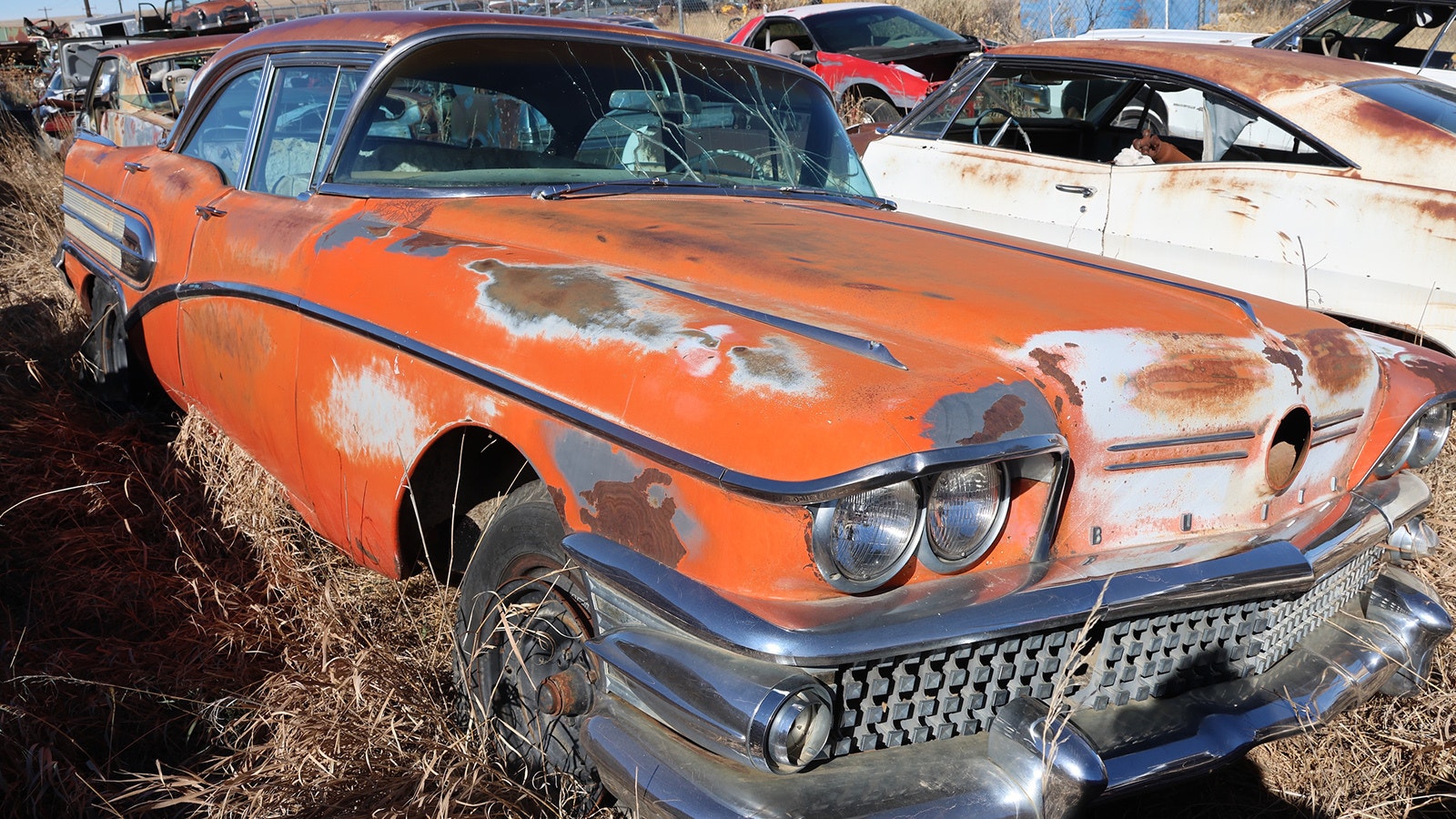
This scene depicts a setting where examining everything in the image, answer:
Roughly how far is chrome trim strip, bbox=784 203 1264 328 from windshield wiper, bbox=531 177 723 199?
293 millimetres

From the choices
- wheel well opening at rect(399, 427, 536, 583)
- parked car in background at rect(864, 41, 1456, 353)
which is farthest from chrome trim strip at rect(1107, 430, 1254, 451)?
parked car in background at rect(864, 41, 1456, 353)

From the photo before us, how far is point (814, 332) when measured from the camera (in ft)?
6.34

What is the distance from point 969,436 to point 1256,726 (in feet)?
2.83

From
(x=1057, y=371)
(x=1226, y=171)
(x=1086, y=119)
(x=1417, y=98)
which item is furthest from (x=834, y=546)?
(x=1086, y=119)

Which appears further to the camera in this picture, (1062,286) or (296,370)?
(296,370)

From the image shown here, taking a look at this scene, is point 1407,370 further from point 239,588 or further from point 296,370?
point 239,588

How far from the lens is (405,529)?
241 centimetres

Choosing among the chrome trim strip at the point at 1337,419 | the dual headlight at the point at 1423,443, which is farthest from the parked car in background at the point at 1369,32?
the chrome trim strip at the point at 1337,419

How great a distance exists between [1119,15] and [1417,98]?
9.67 meters

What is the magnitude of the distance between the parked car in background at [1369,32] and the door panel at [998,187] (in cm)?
245

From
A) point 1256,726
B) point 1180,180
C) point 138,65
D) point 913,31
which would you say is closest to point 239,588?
point 1256,726

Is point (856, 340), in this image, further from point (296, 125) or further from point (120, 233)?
point (120, 233)

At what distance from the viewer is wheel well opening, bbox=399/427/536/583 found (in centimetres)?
231

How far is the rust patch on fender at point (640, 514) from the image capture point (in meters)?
1.71
